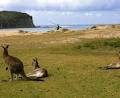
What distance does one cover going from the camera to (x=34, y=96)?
1314 cm

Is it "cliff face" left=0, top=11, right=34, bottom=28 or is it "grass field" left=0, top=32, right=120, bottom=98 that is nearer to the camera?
"grass field" left=0, top=32, right=120, bottom=98

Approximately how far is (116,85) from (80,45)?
14717 millimetres

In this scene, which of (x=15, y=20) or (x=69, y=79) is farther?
(x=15, y=20)

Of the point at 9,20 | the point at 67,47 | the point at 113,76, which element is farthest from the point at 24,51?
the point at 9,20

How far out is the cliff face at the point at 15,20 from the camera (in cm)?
14471

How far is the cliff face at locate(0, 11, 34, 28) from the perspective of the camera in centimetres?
14471

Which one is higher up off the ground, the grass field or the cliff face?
the grass field

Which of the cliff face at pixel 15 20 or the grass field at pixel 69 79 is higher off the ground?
the grass field at pixel 69 79

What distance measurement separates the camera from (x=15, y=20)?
149 metres

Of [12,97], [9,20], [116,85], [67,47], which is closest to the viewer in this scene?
[12,97]

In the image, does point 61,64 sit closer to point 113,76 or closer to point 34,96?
point 113,76

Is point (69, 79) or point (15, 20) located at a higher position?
point (69, 79)

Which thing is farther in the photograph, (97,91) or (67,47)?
(67,47)

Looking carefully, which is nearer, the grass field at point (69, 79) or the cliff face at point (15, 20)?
the grass field at point (69, 79)
